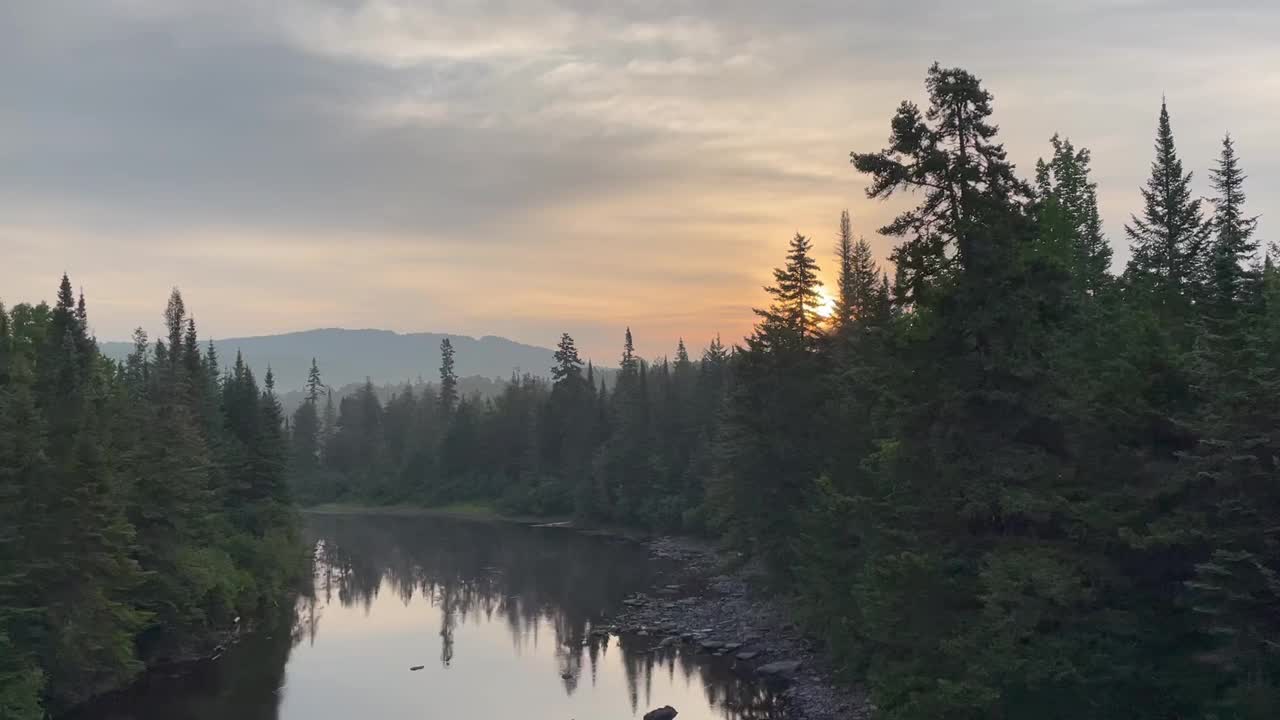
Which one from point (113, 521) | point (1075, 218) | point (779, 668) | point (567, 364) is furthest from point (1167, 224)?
point (567, 364)

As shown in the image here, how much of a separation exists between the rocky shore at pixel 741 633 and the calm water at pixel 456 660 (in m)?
1.38

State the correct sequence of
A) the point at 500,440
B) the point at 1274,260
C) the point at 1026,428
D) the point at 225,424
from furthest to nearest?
the point at 500,440 → the point at 225,424 → the point at 1274,260 → the point at 1026,428

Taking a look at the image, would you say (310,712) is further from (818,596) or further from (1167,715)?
(1167,715)

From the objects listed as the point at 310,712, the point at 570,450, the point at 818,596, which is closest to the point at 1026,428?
the point at 818,596

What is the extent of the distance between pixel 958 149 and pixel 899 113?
1.83 meters

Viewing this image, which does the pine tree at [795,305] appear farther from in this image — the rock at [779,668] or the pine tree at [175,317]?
the pine tree at [175,317]

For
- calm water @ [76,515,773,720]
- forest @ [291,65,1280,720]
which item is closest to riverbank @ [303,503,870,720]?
calm water @ [76,515,773,720]

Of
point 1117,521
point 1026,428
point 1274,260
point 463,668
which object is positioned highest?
point 1274,260

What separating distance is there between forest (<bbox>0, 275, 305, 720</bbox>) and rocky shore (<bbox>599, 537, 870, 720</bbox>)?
2531cm

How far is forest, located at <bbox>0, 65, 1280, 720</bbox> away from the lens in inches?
839

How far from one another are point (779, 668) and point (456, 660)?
2044cm

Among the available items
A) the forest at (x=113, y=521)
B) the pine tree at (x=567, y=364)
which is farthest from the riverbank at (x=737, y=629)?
the pine tree at (x=567, y=364)

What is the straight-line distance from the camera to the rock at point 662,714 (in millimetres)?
41906

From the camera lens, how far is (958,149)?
24.3 metres
